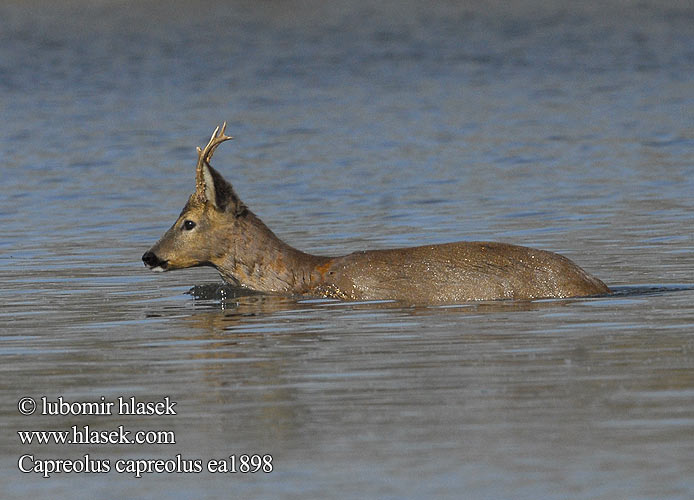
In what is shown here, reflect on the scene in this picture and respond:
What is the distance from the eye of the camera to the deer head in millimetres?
13312

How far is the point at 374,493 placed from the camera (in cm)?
694

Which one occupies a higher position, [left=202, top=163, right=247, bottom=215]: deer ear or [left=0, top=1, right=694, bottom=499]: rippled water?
[left=202, top=163, right=247, bottom=215]: deer ear

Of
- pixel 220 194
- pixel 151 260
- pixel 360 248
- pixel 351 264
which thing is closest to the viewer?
pixel 351 264

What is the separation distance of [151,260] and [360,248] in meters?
3.52

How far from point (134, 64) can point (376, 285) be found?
34473 millimetres

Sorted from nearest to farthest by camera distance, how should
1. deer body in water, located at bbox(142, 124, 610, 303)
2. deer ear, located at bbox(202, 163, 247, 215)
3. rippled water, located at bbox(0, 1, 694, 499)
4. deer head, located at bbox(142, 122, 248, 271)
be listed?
rippled water, located at bbox(0, 1, 694, 499), deer body in water, located at bbox(142, 124, 610, 303), deer ear, located at bbox(202, 163, 247, 215), deer head, located at bbox(142, 122, 248, 271)

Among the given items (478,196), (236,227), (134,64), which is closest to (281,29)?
(134,64)

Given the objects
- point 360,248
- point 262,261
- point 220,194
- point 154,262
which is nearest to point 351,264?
point 262,261

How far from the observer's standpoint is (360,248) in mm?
16516

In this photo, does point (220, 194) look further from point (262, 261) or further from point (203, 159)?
point (262, 261)

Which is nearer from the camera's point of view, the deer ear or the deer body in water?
the deer body in water

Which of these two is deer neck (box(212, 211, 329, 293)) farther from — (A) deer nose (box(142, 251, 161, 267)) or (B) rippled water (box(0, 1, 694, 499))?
(A) deer nose (box(142, 251, 161, 267))

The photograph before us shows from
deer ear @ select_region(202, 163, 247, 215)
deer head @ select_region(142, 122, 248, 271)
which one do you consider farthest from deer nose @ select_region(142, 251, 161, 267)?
deer ear @ select_region(202, 163, 247, 215)

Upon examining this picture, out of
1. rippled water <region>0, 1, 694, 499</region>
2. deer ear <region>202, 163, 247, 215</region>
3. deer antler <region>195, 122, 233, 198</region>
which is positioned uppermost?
deer antler <region>195, 122, 233, 198</region>
